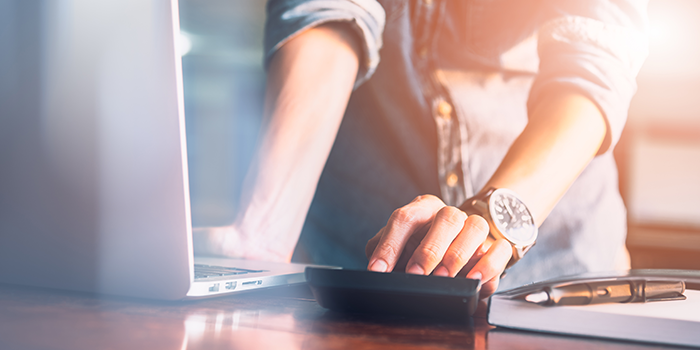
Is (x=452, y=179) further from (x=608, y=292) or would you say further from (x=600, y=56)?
(x=608, y=292)

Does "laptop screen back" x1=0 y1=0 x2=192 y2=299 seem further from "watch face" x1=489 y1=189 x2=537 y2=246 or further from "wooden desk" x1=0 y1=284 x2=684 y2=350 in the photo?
"watch face" x1=489 y1=189 x2=537 y2=246

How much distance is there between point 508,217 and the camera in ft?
1.61

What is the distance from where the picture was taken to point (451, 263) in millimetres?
351

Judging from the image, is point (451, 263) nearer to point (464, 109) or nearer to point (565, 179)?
point (565, 179)

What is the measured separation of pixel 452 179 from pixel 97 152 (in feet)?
2.21

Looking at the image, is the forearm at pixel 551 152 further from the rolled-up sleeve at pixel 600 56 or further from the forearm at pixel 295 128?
the forearm at pixel 295 128

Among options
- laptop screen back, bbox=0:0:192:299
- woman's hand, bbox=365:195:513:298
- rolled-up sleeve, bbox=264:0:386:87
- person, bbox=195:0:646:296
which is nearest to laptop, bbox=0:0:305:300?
laptop screen back, bbox=0:0:192:299

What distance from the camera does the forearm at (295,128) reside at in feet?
2.29

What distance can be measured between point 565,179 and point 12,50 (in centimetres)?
63

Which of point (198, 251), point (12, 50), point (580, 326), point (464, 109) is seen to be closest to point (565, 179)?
point (464, 109)

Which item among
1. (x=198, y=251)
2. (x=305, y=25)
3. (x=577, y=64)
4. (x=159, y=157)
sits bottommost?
(x=198, y=251)

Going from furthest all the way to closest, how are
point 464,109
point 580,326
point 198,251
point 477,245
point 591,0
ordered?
point 464,109
point 591,0
point 198,251
point 477,245
point 580,326

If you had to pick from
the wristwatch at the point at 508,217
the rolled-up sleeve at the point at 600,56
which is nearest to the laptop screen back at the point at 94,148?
the wristwatch at the point at 508,217

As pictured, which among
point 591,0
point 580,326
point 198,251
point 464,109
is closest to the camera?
point 580,326
